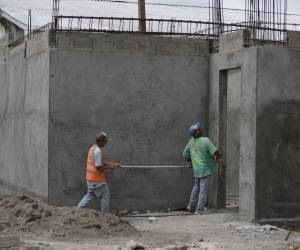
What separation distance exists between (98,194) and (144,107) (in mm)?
1889

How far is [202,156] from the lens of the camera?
11.5 meters

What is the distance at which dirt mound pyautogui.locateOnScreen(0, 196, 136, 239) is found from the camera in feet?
30.3

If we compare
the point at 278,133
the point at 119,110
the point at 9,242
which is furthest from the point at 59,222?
the point at 278,133

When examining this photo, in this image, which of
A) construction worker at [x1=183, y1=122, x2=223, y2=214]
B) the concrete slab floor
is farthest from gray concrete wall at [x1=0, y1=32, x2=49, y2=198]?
construction worker at [x1=183, y1=122, x2=223, y2=214]

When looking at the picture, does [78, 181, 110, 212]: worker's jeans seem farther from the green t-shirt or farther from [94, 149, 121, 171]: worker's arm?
the green t-shirt

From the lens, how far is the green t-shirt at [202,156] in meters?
11.5

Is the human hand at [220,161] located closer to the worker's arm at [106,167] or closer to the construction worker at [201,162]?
the construction worker at [201,162]

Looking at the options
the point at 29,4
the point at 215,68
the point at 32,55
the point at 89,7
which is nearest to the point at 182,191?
the point at 215,68

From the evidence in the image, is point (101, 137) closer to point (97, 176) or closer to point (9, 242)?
point (97, 176)

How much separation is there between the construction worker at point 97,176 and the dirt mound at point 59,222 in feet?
3.90

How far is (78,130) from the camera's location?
1156 cm

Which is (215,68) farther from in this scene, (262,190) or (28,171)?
(28,171)

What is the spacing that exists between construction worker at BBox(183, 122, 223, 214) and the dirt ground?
101cm

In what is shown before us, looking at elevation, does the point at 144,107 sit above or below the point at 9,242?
above
